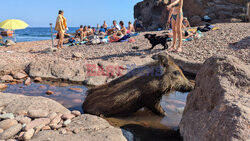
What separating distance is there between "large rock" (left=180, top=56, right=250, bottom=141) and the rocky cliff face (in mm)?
20571

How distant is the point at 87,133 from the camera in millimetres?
2355

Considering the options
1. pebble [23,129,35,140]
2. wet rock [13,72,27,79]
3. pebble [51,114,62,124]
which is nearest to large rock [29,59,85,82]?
wet rock [13,72,27,79]

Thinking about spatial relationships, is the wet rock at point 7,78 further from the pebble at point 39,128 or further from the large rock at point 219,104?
the large rock at point 219,104

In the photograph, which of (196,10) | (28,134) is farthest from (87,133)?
(196,10)

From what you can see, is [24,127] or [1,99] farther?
[1,99]

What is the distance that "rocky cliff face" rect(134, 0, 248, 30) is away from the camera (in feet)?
68.9

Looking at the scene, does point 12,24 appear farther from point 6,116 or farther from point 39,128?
point 39,128

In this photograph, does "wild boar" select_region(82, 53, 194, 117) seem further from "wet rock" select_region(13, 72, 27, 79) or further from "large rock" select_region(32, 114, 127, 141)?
"wet rock" select_region(13, 72, 27, 79)

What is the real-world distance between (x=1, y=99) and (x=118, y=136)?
78.4 inches

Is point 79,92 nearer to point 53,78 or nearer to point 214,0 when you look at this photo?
point 53,78

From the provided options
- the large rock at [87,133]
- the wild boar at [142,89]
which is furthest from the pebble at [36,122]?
the wild boar at [142,89]

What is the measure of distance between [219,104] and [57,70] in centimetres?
458

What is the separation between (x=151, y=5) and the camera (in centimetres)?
2764

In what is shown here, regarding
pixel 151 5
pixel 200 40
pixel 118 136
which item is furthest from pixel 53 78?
pixel 151 5
